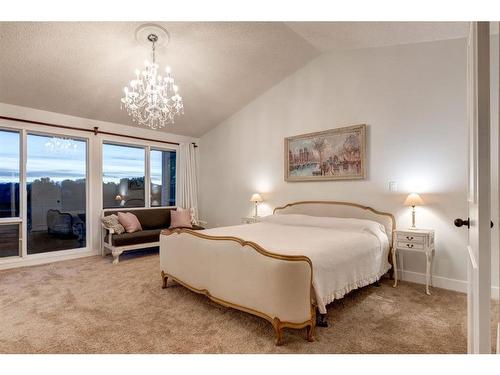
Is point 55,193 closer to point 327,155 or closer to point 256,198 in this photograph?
point 256,198

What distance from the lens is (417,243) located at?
2.94 metres

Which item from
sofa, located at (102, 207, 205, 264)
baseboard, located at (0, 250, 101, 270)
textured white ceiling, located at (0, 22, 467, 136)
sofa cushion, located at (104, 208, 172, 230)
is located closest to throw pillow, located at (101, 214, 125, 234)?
sofa, located at (102, 207, 205, 264)

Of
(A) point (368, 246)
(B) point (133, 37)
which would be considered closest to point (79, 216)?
(B) point (133, 37)

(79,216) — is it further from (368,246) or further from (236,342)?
(368,246)

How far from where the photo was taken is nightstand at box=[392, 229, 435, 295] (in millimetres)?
2896

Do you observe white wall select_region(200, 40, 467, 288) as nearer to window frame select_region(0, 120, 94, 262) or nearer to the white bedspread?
the white bedspread

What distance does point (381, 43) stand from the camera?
136 inches

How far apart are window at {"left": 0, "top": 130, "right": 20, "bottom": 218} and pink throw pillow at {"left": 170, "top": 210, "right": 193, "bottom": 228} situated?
232 centimetres

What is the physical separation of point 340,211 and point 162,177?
378 cm

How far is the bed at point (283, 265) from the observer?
1.87 m

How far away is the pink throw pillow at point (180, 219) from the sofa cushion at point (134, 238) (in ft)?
1.94

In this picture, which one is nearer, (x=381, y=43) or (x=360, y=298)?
(x=360, y=298)

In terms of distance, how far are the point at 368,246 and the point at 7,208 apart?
16.1 feet
